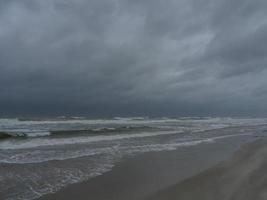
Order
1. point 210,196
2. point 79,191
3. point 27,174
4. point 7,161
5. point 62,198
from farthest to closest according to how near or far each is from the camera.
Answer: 1. point 7,161
2. point 27,174
3. point 79,191
4. point 62,198
5. point 210,196

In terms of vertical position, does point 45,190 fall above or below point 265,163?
below

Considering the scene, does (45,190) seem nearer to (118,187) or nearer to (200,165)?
(118,187)

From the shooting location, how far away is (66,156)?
1490cm

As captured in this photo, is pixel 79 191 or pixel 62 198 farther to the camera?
pixel 79 191

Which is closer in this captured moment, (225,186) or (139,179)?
(225,186)

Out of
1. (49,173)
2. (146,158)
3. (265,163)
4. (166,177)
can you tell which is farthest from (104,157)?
(265,163)

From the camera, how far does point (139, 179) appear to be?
973cm

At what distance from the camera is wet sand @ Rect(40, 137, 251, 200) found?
7.81m

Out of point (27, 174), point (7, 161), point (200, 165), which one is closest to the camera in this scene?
point (27, 174)

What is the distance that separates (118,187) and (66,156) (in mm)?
6812

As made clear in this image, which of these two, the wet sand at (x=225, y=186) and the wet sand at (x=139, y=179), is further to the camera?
the wet sand at (x=139, y=179)

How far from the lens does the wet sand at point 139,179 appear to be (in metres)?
7.81

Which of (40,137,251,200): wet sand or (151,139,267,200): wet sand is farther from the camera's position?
(40,137,251,200): wet sand

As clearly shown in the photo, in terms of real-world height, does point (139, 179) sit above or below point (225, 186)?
below
